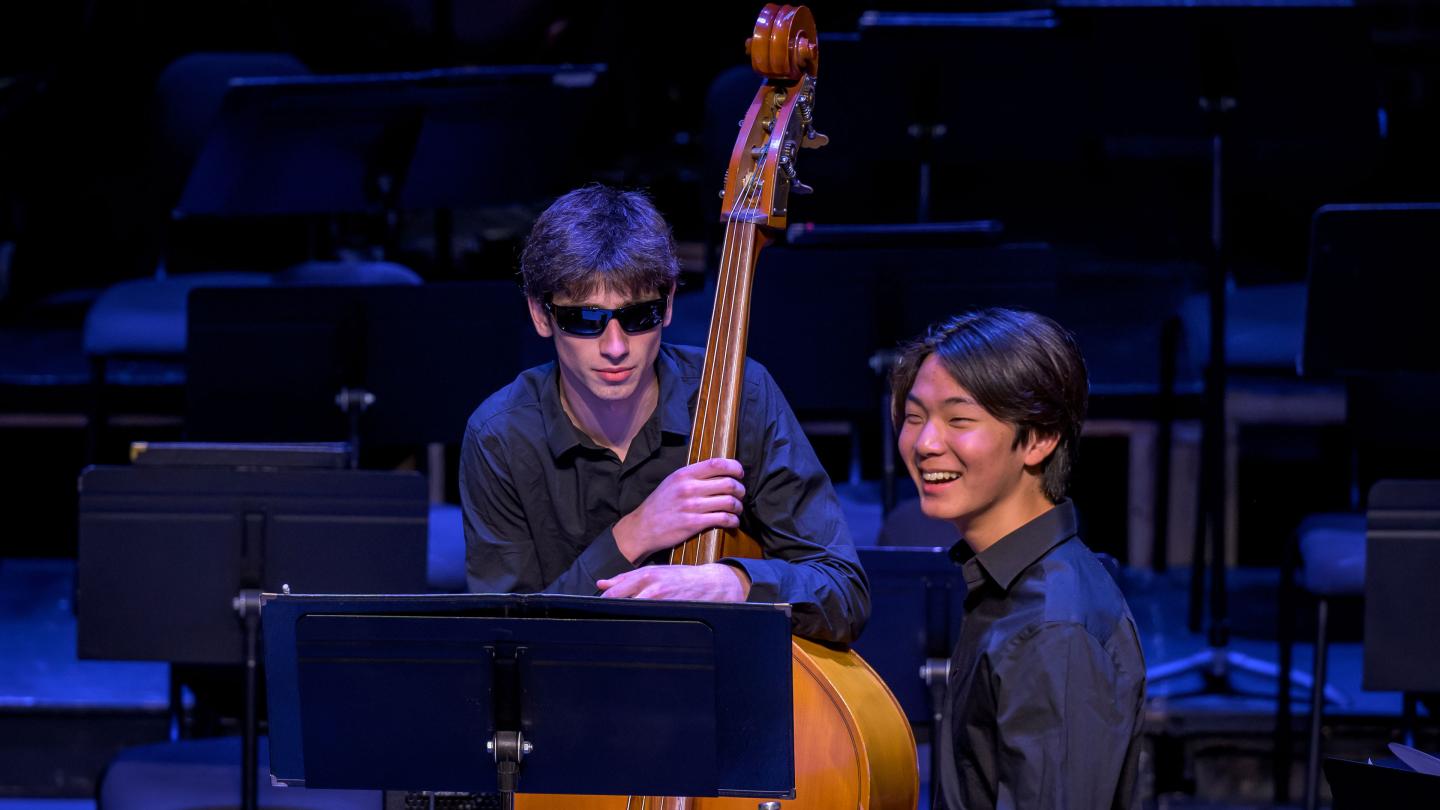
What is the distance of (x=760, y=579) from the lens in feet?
8.63

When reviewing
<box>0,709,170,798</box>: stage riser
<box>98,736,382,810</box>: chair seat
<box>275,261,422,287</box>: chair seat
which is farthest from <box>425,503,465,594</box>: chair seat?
<box>0,709,170,798</box>: stage riser

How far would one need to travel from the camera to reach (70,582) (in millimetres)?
5559

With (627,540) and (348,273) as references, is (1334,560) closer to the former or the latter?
(627,540)

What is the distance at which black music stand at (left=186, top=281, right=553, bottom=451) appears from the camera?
443 centimetres

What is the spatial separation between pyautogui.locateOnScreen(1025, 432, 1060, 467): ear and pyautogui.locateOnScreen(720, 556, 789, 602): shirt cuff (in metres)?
0.43

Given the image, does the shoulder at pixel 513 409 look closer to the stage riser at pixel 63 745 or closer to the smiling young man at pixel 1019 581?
the smiling young man at pixel 1019 581

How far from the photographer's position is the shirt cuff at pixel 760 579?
103 inches

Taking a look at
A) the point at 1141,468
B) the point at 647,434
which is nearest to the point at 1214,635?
the point at 1141,468

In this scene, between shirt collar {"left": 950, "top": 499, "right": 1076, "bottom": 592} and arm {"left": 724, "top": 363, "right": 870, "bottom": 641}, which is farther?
arm {"left": 724, "top": 363, "right": 870, "bottom": 641}

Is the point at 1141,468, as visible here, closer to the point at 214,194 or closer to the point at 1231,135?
the point at 1231,135

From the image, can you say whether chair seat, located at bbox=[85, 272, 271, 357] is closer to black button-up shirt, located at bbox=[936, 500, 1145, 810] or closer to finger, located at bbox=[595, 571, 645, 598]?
finger, located at bbox=[595, 571, 645, 598]

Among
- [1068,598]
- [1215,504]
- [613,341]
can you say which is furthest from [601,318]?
[1215,504]

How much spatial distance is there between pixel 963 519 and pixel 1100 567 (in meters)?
0.19

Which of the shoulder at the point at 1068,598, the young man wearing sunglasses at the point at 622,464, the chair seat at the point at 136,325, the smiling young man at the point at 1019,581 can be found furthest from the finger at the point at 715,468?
the chair seat at the point at 136,325
